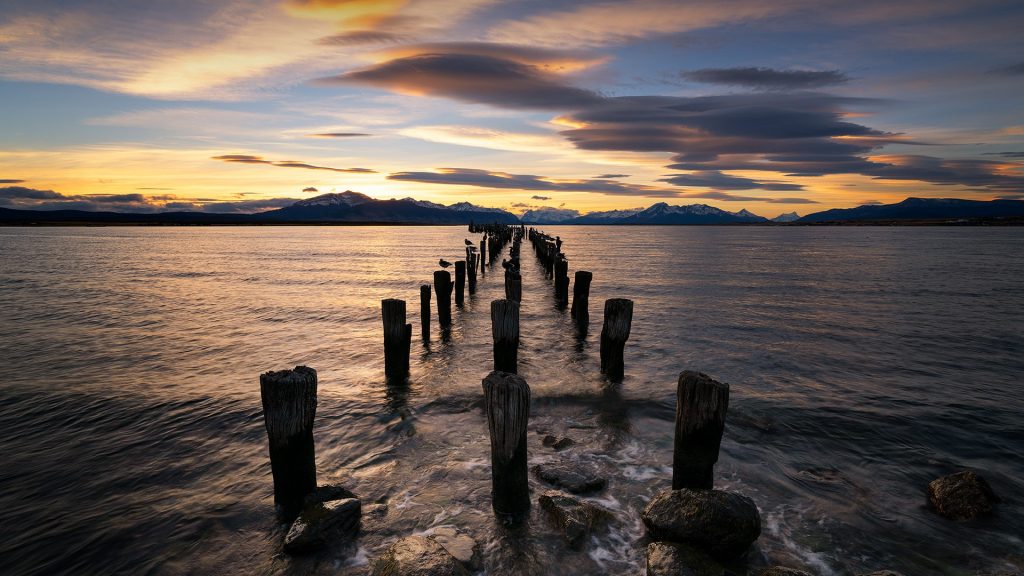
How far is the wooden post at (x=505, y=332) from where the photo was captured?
32.8 feet

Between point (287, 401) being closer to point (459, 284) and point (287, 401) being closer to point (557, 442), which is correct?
point (557, 442)

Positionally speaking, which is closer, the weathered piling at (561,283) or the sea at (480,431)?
the sea at (480,431)

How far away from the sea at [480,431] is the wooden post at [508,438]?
0.86 feet

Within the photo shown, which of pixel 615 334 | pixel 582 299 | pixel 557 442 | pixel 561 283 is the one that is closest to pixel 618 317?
pixel 615 334

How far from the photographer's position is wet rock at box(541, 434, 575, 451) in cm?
794

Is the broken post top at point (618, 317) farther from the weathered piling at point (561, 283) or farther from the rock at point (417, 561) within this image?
the weathered piling at point (561, 283)

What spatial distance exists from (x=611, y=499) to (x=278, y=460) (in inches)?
163

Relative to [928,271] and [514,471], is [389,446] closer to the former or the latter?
[514,471]

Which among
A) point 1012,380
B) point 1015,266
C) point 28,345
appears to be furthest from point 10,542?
point 1015,266

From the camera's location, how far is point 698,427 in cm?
605

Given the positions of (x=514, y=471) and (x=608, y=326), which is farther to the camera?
(x=608, y=326)

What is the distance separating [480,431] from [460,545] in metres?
3.28

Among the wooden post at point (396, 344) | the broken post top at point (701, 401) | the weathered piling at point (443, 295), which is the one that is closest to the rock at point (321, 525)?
the broken post top at point (701, 401)

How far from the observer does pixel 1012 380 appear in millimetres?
12109
